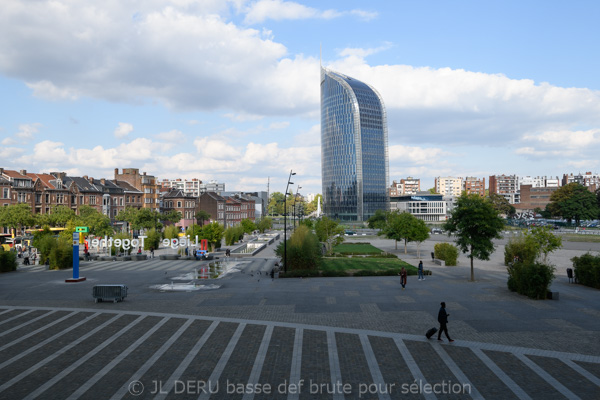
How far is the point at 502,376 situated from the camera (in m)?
13.2

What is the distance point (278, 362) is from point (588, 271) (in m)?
25.8

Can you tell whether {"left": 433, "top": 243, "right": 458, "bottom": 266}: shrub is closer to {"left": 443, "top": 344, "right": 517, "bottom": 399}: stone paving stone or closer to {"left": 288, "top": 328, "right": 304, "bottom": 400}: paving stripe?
{"left": 443, "top": 344, "right": 517, "bottom": 399}: stone paving stone

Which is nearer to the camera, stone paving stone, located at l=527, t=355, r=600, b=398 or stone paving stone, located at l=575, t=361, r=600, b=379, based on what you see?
stone paving stone, located at l=527, t=355, r=600, b=398

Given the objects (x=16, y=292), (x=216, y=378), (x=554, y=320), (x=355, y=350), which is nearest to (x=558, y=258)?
(x=554, y=320)

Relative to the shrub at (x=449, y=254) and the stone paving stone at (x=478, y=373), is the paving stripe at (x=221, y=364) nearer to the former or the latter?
the stone paving stone at (x=478, y=373)

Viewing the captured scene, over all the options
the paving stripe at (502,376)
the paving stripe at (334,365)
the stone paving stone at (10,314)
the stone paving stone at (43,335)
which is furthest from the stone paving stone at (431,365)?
the stone paving stone at (10,314)

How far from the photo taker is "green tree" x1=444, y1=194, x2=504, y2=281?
1262 inches

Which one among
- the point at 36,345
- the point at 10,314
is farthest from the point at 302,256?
the point at 36,345

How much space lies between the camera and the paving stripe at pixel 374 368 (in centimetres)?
1204

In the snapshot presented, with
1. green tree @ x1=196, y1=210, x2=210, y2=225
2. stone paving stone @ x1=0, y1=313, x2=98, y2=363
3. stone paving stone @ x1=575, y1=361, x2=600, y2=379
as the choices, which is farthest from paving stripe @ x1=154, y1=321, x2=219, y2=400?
green tree @ x1=196, y1=210, x2=210, y2=225

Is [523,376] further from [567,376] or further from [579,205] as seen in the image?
[579,205]

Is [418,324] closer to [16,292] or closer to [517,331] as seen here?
[517,331]

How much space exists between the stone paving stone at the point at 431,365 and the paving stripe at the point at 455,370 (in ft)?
0.46

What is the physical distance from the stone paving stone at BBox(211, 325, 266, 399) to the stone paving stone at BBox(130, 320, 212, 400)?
1695 mm
